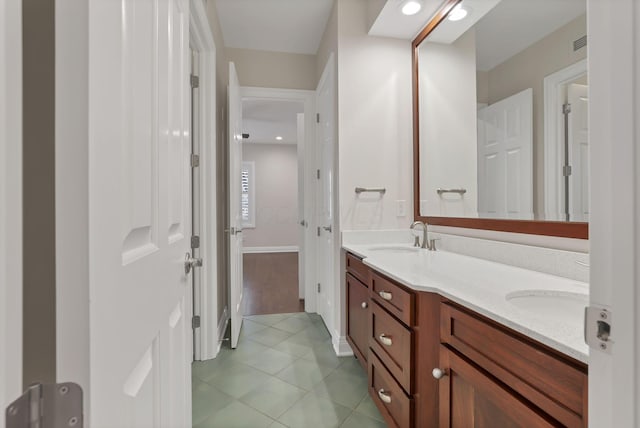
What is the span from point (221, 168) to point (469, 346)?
232cm

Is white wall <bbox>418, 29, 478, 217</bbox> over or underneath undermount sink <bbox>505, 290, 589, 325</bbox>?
over

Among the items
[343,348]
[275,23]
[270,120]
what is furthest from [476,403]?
[270,120]

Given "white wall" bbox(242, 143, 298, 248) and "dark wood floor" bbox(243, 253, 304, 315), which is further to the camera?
"white wall" bbox(242, 143, 298, 248)

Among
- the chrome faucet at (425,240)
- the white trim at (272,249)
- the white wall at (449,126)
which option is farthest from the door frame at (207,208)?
the white trim at (272,249)

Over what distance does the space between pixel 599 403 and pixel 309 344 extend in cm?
213

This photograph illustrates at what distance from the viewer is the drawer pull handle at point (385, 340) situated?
1.30 meters

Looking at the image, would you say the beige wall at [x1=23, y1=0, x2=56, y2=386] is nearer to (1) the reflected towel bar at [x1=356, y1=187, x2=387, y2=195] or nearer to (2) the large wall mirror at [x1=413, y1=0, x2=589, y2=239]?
(2) the large wall mirror at [x1=413, y1=0, x2=589, y2=239]

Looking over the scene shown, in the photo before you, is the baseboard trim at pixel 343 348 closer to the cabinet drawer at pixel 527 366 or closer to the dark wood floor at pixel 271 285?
the dark wood floor at pixel 271 285

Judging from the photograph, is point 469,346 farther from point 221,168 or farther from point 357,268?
point 221,168

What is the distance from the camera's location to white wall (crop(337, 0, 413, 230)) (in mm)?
2150

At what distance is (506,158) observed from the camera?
1473mm

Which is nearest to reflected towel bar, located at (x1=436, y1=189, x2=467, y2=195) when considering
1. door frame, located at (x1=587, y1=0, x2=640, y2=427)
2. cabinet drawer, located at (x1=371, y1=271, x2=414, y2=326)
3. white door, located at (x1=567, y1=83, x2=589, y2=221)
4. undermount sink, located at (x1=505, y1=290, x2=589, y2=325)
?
white door, located at (x1=567, y1=83, x2=589, y2=221)
